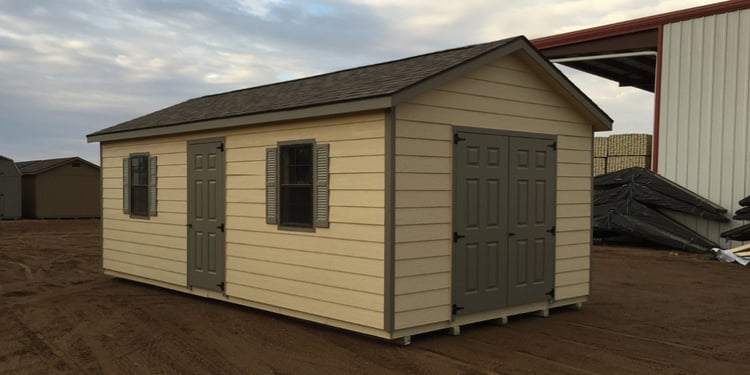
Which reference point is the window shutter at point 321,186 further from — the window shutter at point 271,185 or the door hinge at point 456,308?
the door hinge at point 456,308

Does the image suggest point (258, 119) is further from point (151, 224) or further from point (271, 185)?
point (151, 224)

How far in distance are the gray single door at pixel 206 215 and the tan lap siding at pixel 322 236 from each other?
7.4 inches

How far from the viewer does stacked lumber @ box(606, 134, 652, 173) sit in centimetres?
1962

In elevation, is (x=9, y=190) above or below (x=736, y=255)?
above

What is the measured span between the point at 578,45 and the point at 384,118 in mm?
14561

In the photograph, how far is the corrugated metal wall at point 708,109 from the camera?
15.8m

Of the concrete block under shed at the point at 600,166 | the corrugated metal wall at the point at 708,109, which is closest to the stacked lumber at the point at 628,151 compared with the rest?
the concrete block under shed at the point at 600,166

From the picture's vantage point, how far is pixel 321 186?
23.6 ft

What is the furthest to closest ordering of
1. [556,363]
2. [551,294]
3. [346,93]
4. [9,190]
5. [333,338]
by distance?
[9,190]
[551,294]
[346,93]
[333,338]
[556,363]

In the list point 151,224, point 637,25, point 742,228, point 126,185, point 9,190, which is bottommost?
point 742,228

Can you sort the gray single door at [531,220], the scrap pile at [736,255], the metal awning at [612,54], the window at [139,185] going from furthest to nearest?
1. the metal awning at [612,54]
2. the scrap pile at [736,255]
3. the window at [139,185]
4. the gray single door at [531,220]

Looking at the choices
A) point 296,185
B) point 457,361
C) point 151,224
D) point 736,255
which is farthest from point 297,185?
point 736,255

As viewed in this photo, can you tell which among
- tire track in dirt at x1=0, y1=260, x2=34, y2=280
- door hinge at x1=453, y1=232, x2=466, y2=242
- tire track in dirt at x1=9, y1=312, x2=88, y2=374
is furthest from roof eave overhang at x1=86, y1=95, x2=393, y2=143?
tire track in dirt at x1=9, y1=312, x2=88, y2=374

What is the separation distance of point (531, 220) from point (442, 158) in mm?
1679
